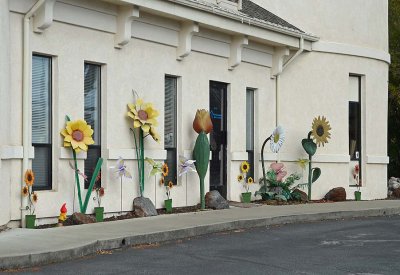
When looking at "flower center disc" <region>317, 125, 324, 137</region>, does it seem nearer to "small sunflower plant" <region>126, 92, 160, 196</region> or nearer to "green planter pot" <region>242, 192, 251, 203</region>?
"green planter pot" <region>242, 192, 251, 203</region>

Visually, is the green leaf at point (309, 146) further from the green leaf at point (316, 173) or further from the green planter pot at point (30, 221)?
the green planter pot at point (30, 221)

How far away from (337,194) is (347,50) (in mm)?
3420

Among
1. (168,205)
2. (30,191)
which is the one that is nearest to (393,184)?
(168,205)

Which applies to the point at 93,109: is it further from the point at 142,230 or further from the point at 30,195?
the point at 142,230

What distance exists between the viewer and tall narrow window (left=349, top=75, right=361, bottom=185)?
1977 centimetres

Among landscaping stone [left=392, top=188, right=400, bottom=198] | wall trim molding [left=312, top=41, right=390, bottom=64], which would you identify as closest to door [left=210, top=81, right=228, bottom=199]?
wall trim molding [left=312, top=41, right=390, bottom=64]

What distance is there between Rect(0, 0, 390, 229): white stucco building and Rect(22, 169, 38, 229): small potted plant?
115 millimetres

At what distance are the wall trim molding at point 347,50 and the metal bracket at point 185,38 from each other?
4.49m

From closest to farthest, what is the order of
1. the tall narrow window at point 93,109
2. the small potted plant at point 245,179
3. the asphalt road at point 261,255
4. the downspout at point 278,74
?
the asphalt road at point 261,255, the tall narrow window at point 93,109, the small potted plant at point 245,179, the downspout at point 278,74

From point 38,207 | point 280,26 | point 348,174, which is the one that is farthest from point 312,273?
point 348,174

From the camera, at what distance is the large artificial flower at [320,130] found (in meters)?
18.3

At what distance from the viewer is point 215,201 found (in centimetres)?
1558

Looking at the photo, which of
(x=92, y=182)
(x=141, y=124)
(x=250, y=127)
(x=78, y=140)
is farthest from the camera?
(x=250, y=127)

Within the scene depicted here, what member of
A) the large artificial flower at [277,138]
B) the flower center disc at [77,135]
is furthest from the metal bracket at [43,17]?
the large artificial flower at [277,138]
